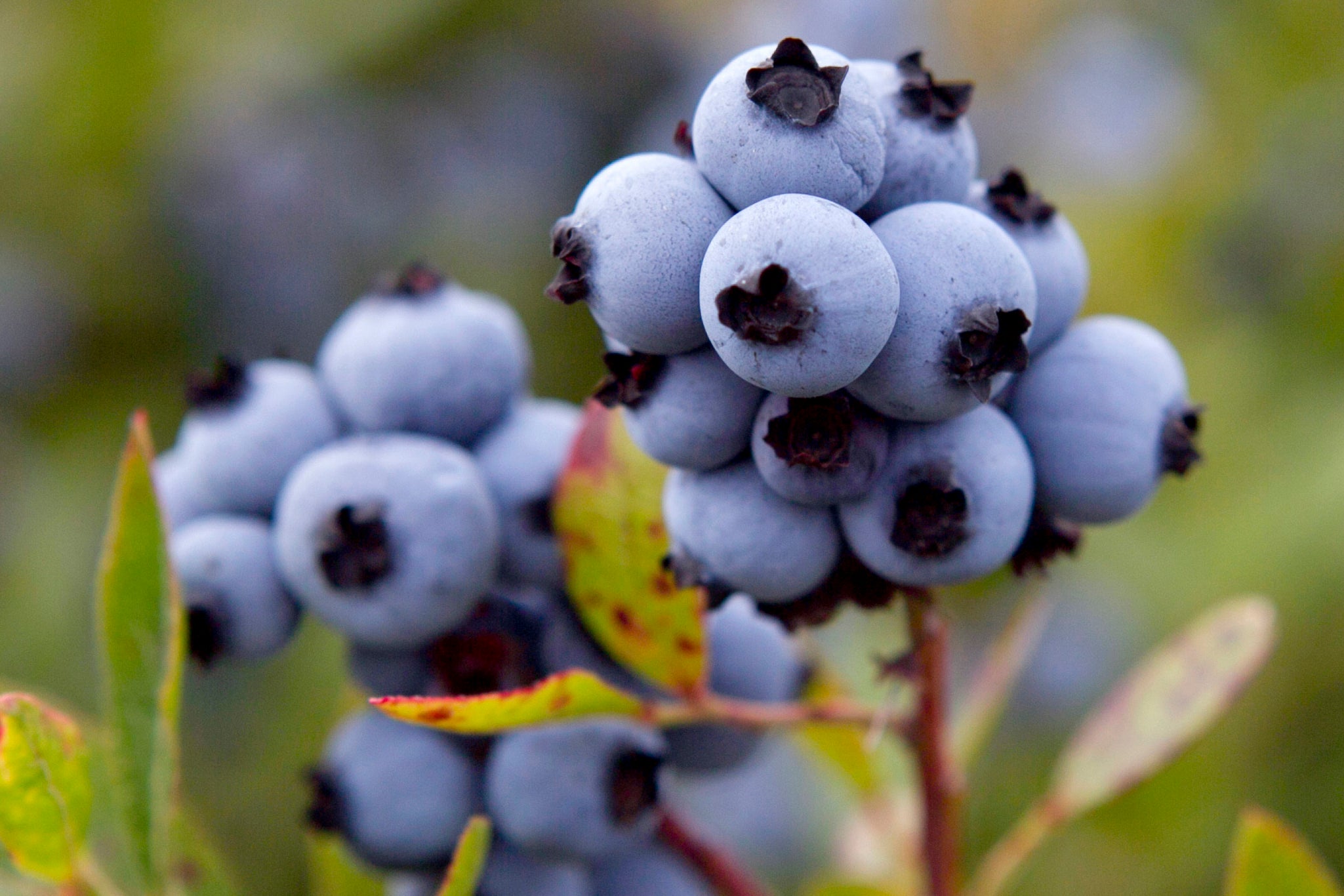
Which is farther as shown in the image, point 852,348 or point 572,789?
A: point 572,789

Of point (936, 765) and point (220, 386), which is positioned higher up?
point (220, 386)

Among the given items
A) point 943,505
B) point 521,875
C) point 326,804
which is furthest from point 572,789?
point 943,505

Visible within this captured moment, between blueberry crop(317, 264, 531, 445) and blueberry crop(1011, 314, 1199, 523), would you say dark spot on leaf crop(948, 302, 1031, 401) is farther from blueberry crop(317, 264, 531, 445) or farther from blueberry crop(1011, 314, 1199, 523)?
blueberry crop(317, 264, 531, 445)

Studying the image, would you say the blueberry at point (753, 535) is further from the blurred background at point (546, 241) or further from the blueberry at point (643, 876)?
the blurred background at point (546, 241)

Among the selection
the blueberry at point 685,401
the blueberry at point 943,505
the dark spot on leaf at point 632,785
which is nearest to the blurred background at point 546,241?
the dark spot on leaf at point 632,785

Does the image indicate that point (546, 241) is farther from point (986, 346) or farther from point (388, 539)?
point (986, 346)

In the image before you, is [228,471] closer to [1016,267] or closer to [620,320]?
[620,320]

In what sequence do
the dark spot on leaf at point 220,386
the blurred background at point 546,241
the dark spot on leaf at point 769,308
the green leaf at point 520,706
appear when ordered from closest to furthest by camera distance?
the dark spot on leaf at point 769,308 < the green leaf at point 520,706 < the dark spot on leaf at point 220,386 < the blurred background at point 546,241

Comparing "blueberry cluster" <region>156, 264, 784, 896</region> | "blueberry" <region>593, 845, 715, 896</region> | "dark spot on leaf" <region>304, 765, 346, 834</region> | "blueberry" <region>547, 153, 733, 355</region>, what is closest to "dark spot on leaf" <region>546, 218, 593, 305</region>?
"blueberry" <region>547, 153, 733, 355</region>
